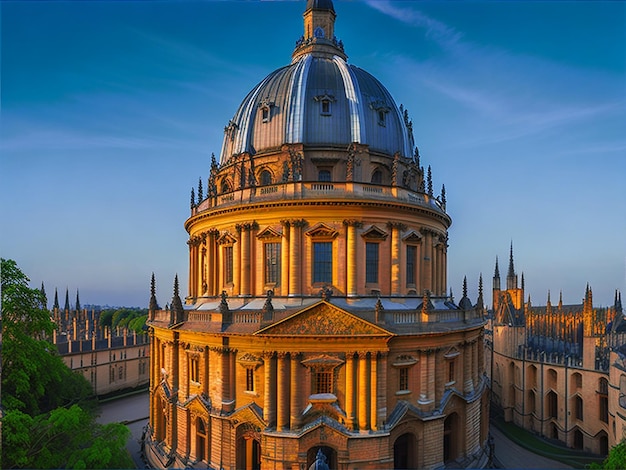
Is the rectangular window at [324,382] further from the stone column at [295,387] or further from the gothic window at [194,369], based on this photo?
the gothic window at [194,369]

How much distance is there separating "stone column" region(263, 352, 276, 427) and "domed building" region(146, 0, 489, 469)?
0.25 feet

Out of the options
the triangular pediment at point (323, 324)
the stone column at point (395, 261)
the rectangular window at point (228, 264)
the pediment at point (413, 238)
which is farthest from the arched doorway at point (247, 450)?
the pediment at point (413, 238)

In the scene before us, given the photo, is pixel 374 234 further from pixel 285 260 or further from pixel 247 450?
pixel 247 450

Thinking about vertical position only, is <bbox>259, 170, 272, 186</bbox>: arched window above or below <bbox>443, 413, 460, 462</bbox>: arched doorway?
above

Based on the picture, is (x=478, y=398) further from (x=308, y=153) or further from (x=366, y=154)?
(x=308, y=153)

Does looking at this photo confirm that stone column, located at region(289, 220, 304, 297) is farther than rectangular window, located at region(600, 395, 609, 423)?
No

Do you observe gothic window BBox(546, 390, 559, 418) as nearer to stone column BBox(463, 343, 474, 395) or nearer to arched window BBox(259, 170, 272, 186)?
stone column BBox(463, 343, 474, 395)

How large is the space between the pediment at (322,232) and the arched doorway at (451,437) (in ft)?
47.0

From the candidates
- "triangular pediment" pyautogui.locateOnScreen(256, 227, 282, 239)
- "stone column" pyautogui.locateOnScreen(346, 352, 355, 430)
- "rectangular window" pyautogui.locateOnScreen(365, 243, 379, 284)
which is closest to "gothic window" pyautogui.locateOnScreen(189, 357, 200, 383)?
"triangular pediment" pyautogui.locateOnScreen(256, 227, 282, 239)

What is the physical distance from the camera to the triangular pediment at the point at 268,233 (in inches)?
1114

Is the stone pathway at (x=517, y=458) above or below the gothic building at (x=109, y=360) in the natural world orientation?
below

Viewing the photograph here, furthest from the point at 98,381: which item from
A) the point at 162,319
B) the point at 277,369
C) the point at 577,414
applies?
the point at 577,414

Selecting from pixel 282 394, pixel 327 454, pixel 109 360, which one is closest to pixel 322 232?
pixel 282 394

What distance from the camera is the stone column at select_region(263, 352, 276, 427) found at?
2417cm
